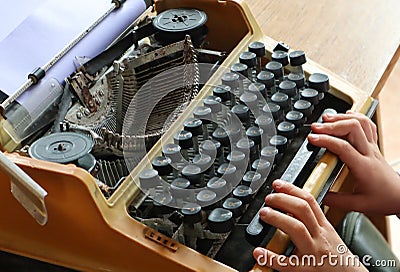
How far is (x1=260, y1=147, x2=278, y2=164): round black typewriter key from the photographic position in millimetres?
1294

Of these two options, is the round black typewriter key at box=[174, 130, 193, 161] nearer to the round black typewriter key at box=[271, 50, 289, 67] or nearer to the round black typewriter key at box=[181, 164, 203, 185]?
the round black typewriter key at box=[181, 164, 203, 185]

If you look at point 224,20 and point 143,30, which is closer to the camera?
point 143,30

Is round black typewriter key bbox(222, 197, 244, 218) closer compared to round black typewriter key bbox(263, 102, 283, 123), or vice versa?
round black typewriter key bbox(222, 197, 244, 218)

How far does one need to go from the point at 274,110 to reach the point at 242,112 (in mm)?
66

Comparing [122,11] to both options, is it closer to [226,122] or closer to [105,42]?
[105,42]

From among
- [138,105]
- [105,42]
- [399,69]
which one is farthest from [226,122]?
[399,69]

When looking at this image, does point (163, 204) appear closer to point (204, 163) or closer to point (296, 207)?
point (204, 163)

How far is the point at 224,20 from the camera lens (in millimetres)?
1545

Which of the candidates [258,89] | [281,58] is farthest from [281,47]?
[258,89]

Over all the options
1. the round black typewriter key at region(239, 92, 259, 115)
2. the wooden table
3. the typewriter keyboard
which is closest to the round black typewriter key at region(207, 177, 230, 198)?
the typewriter keyboard

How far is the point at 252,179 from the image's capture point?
4.06ft

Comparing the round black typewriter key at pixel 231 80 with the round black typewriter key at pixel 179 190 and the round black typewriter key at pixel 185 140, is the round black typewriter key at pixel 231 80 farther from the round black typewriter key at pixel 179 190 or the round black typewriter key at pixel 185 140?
the round black typewriter key at pixel 179 190

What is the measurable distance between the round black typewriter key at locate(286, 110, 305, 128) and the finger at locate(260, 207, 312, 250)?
0.25 meters

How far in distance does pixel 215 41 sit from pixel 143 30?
0.67 ft
